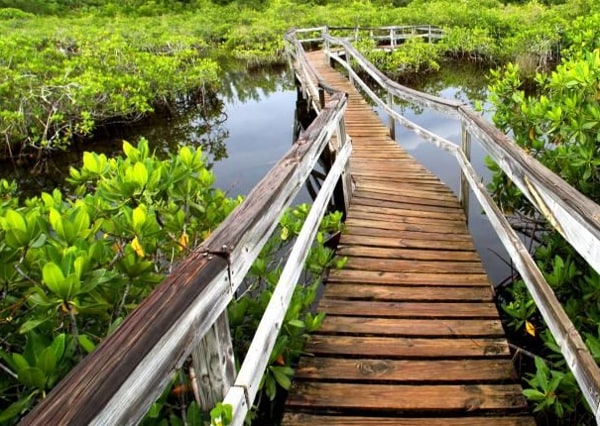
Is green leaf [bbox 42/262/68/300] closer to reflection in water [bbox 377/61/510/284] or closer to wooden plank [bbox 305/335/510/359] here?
wooden plank [bbox 305/335/510/359]

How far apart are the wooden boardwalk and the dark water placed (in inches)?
71.2

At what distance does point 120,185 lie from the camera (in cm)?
208

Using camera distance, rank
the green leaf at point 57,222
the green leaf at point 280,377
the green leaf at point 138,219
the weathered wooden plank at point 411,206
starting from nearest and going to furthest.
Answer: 1. the green leaf at point 57,222
2. the green leaf at point 138,219
3. the green leaf at point 280,377
4. the weathered wooden plank at point 411,206

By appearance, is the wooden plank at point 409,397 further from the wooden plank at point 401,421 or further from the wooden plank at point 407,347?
the wooden plank at point 407,347

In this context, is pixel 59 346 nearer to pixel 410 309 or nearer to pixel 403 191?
pixel 410 309

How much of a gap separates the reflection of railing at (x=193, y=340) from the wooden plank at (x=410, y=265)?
1395 millimetres

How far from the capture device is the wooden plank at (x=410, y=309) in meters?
3.05

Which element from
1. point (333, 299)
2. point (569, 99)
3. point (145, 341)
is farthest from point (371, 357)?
point (569, 99)

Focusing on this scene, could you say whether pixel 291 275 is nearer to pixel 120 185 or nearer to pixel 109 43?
pixel 120 185

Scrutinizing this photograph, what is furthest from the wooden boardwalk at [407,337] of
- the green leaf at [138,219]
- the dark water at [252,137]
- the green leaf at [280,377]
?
the dark water at [252,137]

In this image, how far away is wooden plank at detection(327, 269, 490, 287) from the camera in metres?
3.45

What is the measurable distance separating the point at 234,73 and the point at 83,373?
1964cm

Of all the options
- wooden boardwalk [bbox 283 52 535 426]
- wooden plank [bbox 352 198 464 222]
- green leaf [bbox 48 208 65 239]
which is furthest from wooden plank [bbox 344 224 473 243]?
green leaf [bbox 48 208 65 239]

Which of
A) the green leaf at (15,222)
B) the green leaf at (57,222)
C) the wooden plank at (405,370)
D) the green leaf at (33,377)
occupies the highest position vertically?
the green leaf at (15,222)
